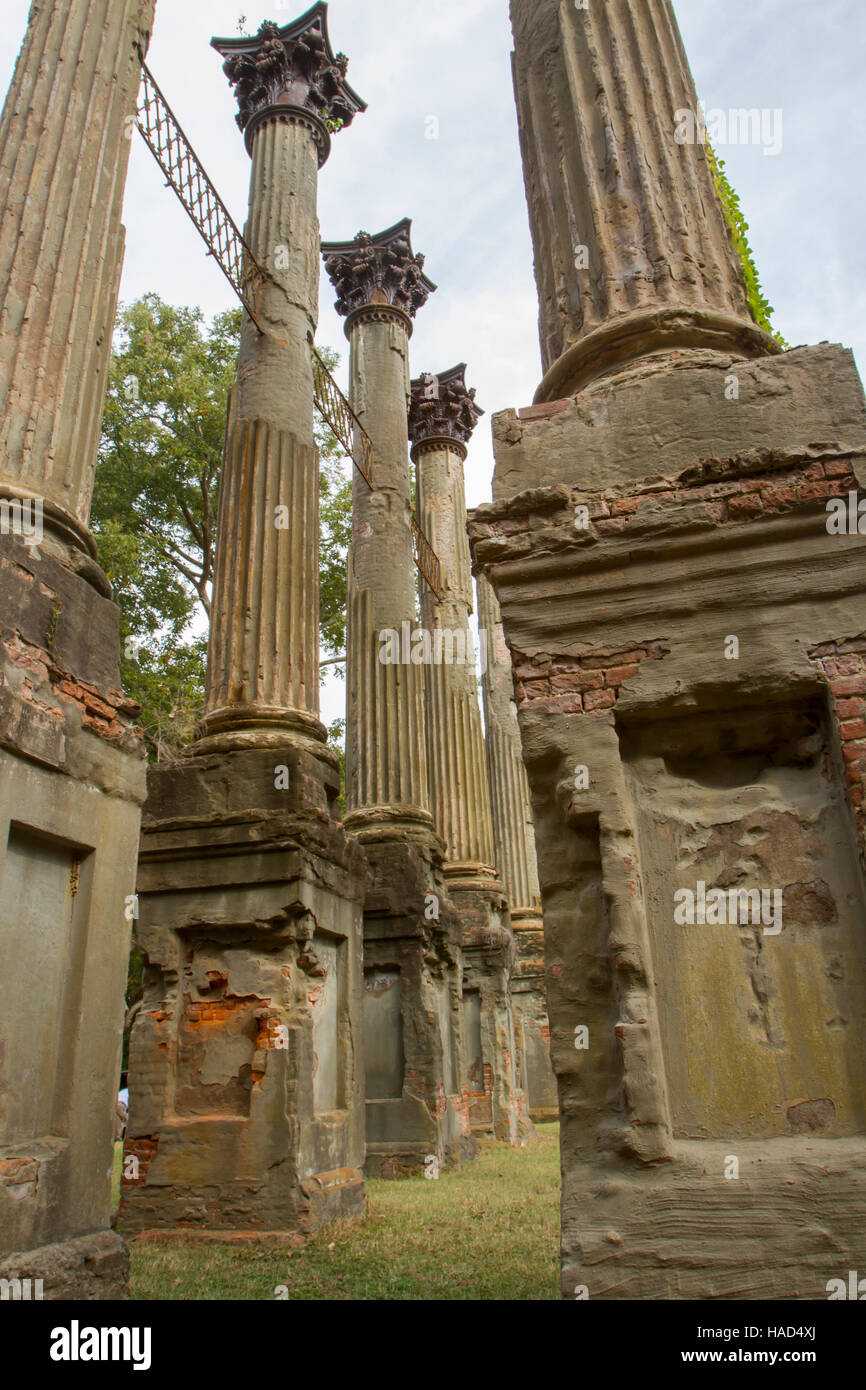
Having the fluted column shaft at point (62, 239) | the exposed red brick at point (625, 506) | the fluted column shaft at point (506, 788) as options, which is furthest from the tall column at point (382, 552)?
the exposed red brick at point (625, 506)

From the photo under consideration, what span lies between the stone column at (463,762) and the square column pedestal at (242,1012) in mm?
6219

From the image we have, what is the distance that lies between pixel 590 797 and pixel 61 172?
192 inches

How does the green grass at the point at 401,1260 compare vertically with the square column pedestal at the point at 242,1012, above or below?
below

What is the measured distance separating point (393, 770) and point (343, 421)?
5.06m

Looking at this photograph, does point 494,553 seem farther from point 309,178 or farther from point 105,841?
point 309,178

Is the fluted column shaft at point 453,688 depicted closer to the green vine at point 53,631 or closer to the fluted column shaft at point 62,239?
the fluted column shaft at point 62,239

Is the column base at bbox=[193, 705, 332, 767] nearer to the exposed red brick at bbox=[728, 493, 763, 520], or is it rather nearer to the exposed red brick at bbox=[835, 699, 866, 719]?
the exposed red brick at bbox=[728, 493, 763, 520]

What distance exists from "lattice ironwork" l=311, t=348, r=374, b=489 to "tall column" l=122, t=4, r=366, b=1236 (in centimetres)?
271

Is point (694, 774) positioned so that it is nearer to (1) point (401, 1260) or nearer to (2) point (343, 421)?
(1) point (401, 1260)

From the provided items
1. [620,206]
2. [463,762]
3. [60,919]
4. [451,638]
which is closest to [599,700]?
[620,206]

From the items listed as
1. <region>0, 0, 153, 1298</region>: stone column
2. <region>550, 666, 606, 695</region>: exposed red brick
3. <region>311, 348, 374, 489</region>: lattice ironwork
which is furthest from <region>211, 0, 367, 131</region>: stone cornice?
<region>550, 666, 606, 695</region>: exposed red brick

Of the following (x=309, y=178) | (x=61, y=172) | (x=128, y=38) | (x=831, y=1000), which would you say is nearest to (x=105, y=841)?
(x=831, y=1000)

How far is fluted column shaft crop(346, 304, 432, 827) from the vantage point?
12016mm

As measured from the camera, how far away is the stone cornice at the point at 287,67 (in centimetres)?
1108
